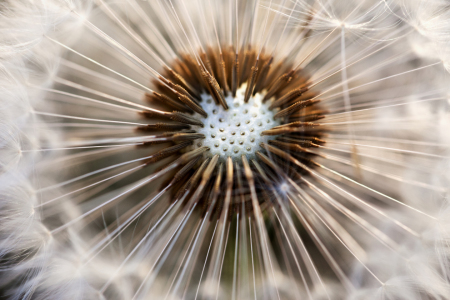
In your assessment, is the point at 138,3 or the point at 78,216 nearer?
the point at 78,216

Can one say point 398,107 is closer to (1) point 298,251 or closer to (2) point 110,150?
(1) point 298,251

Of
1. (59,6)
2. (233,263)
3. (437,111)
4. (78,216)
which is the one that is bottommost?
(233,263)

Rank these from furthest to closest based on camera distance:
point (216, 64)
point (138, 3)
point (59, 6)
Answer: point (138, 3), point (216, 64), point (59, 6)

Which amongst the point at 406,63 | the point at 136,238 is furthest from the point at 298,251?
the point at 406,63

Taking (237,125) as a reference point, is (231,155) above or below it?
below

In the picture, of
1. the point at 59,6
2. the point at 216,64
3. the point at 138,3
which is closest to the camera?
the point at 59,6

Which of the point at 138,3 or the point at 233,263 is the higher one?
the point at 138,3
